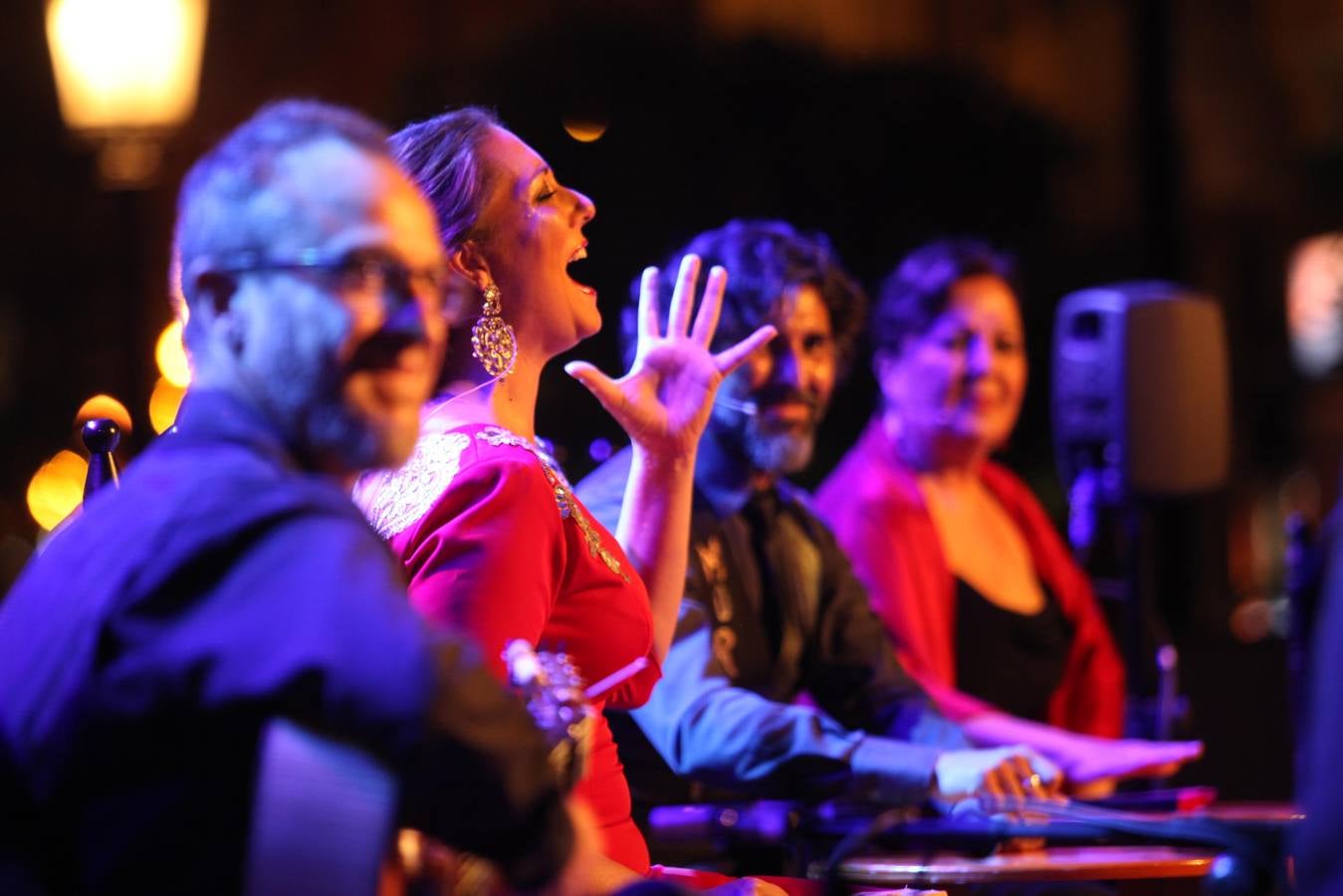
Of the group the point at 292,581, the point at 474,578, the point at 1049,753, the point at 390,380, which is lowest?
the point at 1049,753

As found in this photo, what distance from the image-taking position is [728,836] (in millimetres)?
2553

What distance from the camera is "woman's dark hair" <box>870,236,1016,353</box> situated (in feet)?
12.3

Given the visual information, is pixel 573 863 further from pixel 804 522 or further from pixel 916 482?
pixel 916 482

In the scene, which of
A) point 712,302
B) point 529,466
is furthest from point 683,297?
point 529,466

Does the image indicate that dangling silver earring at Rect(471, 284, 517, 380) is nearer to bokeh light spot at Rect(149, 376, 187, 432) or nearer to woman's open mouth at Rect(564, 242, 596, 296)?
woman's open mouth at Rect(564, 242, 596, 296)

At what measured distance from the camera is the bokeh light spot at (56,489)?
12.6 feet

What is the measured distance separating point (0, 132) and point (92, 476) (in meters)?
3.06

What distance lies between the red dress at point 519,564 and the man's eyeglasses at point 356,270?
1.43 feet

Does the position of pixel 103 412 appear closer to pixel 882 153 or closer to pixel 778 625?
pixel 778 625

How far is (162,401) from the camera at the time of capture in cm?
393

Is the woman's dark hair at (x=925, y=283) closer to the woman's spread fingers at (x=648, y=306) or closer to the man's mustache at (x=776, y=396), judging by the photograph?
the man's mustache at (x=776, y=396)

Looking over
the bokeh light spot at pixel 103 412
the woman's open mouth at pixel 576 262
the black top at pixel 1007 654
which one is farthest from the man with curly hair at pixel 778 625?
the bokeh light spot at pixel 103 412

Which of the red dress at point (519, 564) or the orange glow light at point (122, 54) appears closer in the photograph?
the red dress at point (519, 564)

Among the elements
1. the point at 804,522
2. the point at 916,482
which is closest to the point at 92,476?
the point at 804,522
